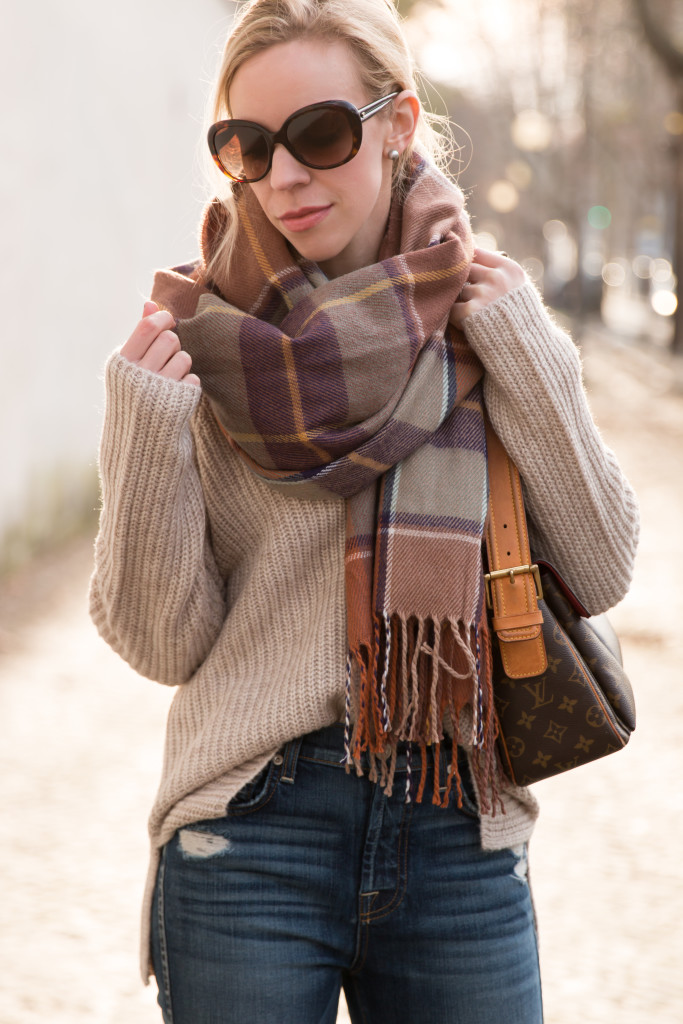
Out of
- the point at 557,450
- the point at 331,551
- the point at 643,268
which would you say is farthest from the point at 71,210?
the point at 643,268

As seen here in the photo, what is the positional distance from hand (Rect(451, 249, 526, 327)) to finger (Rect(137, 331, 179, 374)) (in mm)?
470

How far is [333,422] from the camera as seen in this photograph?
5.39 ft

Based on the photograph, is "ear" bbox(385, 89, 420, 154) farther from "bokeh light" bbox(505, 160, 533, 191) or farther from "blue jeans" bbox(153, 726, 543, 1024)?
"bokeh light" bbox(505, 160, 533, 191)

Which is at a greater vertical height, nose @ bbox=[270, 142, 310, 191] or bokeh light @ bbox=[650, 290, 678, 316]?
nose @ bbox=[270, 142, 310, 191]

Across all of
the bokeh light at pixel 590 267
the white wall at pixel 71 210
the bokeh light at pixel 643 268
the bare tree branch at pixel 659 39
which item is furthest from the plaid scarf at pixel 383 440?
the bokeh light at pixel 643 268

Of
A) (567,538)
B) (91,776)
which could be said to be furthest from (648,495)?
(567,538)

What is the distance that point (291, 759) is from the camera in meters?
1.59

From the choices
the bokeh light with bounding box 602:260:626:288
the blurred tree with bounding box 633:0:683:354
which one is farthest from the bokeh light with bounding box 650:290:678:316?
the bokeh light with bounding box 602:260:626:288

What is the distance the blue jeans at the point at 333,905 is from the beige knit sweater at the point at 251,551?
0.16ft

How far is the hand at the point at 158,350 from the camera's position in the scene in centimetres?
161

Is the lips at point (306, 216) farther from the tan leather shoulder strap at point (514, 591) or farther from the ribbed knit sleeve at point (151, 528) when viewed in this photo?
the tan leather shoulder strap at point (514, 591)

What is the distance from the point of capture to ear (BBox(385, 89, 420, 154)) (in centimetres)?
169

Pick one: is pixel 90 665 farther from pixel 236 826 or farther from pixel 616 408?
pixel 616 408

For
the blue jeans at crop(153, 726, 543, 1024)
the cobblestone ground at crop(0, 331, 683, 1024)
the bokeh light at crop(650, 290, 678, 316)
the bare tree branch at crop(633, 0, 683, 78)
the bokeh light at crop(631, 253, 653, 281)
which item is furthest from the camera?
the bokeh light at crop(631, 253, 653, 281)
